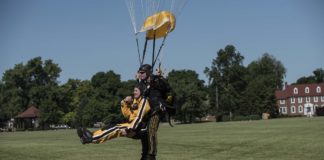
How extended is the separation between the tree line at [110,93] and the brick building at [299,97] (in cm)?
1487

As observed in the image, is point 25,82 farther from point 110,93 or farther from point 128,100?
point 128,100

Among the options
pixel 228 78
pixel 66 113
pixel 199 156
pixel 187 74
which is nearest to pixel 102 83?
pixel 66 113

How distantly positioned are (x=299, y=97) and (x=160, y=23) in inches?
5207

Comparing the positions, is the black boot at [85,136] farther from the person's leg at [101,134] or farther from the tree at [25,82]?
the tree at [25,82]

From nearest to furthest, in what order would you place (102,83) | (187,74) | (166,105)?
(166,105) < (102,83) < (187,74)

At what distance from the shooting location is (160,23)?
1044 cm

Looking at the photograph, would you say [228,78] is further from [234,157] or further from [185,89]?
[234,157]

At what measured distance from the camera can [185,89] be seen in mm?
89500

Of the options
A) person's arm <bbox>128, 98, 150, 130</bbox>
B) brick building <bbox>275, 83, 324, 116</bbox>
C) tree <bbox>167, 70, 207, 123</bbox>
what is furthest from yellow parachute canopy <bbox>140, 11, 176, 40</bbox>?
brick building <bbox>275, 83, 324, 116</bbox>

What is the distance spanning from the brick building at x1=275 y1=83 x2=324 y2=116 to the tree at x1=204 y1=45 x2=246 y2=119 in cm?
2031

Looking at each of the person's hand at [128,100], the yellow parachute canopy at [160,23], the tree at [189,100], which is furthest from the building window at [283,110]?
the person's hand at [128,100]

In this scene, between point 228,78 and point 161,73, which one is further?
point 228,78

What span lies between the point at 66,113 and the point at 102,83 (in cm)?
1203

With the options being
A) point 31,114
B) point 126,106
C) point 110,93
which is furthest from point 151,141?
point 110,93
